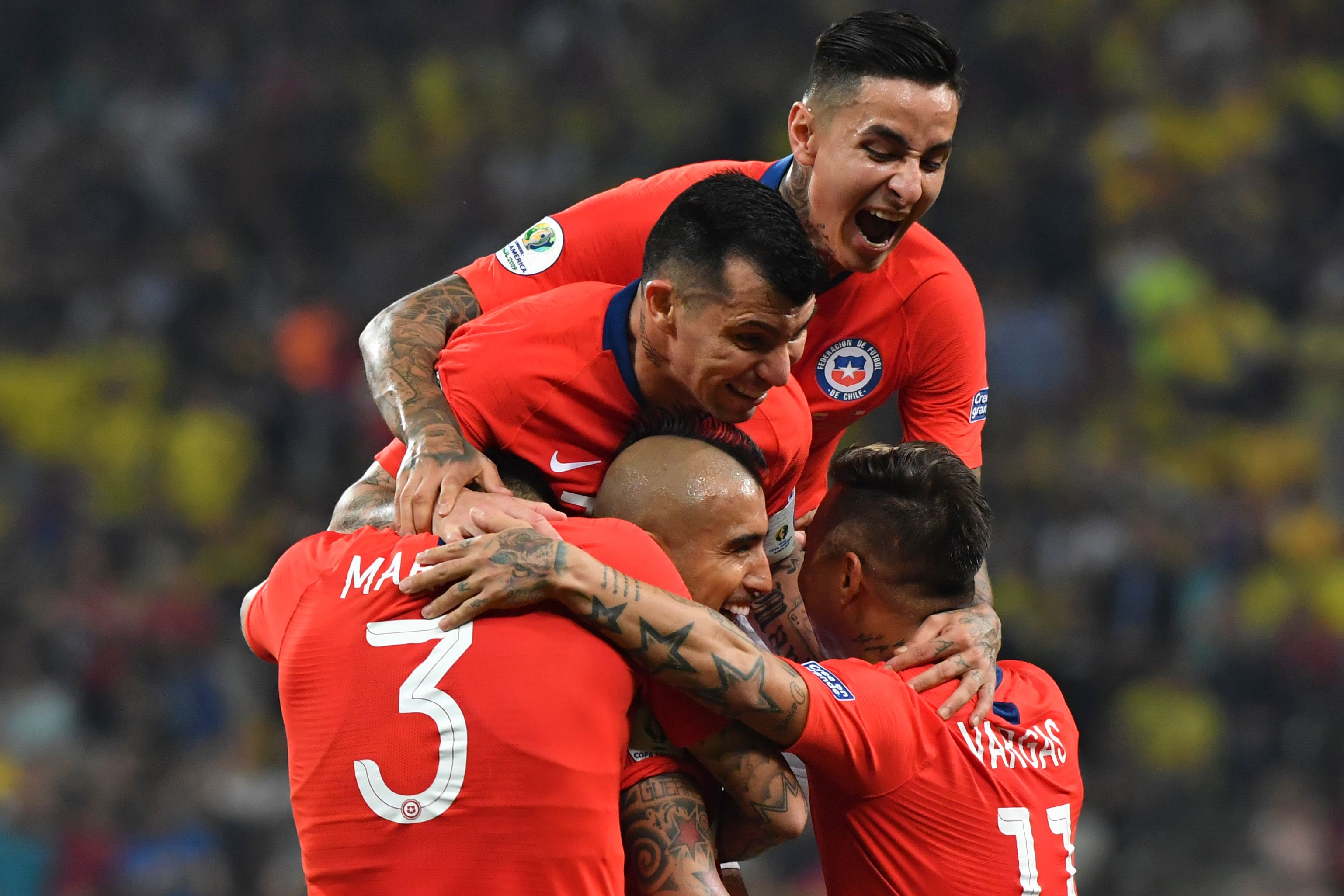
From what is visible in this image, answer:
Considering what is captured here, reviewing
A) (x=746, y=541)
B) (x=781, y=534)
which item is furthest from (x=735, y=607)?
(x=781, y=534)

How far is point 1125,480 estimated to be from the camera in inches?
308

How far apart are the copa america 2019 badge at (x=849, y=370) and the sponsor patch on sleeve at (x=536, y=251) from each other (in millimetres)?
698

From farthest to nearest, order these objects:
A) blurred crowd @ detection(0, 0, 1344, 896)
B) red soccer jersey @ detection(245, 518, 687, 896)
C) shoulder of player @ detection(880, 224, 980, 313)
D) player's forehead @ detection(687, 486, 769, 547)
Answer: blurred crowd @ detection(0, 0, 1344, 896)
shoulder of player @ detection(880, 224, 980, 313)
player's forehead @ detection(687, 486, 769, 547)
red soccer jersey @ detection(245, 518, 687, 896)

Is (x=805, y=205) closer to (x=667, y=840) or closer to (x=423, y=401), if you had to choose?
(x=423, y=401)

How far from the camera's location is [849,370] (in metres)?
3.64

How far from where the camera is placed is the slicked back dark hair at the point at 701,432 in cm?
280

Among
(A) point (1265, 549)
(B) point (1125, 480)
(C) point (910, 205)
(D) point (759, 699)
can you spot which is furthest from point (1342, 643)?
(D) point (759, 699)

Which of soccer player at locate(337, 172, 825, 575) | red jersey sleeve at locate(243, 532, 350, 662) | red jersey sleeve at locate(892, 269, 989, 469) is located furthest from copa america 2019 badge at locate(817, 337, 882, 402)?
red jersey sleeve at locate(243, 532, 350, 662)

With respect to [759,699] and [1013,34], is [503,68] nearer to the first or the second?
[1013,34]

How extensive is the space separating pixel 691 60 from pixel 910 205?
6391mm

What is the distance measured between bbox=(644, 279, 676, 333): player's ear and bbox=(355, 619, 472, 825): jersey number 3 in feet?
2.33

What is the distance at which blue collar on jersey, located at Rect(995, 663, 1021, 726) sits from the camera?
10.3ft

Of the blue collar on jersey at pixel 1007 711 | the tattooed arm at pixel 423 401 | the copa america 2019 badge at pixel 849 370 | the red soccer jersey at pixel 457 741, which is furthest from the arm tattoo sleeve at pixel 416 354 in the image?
the blue collar on jersey at pixel 1007 711

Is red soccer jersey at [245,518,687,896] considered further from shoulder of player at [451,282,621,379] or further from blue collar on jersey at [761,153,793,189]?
Result: blue collar on jersey at [761,153,793,189]
